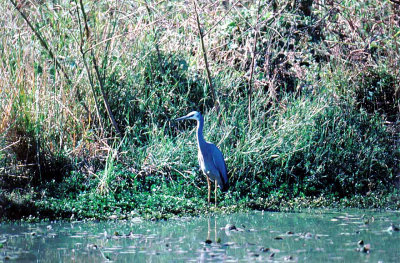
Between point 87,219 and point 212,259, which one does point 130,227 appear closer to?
point 87,219

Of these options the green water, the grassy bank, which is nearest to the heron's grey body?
the grassy bank

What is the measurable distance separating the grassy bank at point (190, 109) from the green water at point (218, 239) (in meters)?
0.49

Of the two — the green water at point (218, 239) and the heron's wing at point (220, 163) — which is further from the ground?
the heron's wing at point (220, 163)

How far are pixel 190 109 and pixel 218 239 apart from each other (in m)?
3.71

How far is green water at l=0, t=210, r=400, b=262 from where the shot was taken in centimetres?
507

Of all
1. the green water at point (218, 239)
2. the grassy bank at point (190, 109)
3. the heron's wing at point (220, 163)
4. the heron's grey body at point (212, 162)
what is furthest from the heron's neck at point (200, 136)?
the green water at point (218, 239)

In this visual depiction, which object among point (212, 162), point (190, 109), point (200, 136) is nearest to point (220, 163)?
point (212, 162)

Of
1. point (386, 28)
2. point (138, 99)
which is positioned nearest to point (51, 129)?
point (138, 99)

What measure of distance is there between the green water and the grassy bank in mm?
491

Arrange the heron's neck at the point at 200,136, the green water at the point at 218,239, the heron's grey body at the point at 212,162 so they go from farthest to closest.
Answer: the heron's neck at the point at 200,136, the heron's grey body at the point at 212,162, the green water at the point at 218,239

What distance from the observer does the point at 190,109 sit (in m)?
9.08

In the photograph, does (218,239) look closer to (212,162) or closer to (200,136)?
(212,162)

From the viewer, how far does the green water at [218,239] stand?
5066 millimetres

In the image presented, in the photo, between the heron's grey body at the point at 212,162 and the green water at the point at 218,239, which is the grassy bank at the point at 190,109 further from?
the green water at the point at 218,239
